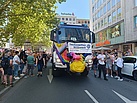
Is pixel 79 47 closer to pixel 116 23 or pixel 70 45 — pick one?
pixel 70 45

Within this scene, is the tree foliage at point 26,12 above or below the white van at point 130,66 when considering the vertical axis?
above

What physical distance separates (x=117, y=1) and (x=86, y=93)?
34.4 m

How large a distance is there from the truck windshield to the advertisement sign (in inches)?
14.2

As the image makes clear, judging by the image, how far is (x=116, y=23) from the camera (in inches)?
1540

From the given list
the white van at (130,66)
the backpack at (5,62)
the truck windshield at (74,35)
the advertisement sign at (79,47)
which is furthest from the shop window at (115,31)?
the backpack at (5,62)

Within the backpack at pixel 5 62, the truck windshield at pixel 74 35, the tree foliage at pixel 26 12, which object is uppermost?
the tree foliage at pixel 26 12

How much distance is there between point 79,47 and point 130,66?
3.82m

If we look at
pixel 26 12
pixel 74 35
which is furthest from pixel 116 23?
pixel 74 35

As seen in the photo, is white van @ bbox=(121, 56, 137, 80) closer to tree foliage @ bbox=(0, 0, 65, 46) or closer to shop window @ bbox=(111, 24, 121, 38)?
tree foliage @ bbox=(0, 0, 65, 46)

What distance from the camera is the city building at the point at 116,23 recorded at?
3167cm

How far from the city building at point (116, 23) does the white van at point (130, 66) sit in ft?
61.9

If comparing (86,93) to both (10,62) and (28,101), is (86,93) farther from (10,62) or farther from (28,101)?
(10,62)

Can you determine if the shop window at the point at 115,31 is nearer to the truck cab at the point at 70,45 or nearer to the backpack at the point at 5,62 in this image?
the truck cab at the point at 70,45

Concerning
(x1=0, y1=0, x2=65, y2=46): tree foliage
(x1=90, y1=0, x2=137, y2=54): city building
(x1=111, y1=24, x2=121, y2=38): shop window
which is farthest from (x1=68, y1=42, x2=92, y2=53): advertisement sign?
(x1=111, y1=24, x2=121, y2=38): shop window
